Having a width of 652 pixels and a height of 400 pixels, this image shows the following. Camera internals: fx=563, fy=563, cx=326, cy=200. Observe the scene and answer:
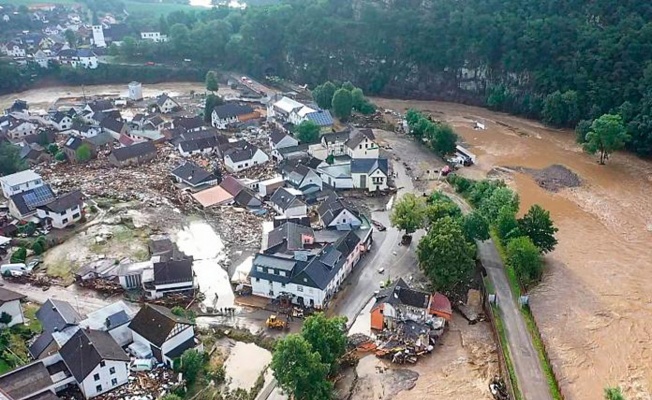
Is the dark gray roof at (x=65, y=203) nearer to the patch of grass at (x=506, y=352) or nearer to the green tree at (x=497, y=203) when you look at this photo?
the green tree at (x=497, y=203)

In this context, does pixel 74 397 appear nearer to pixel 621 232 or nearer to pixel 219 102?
pixel 621 232

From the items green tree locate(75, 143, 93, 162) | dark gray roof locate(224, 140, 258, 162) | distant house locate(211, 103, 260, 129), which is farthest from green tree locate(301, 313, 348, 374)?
distant house locate(211, 103, 260, 129)

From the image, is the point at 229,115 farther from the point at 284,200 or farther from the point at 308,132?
the point at 284,200

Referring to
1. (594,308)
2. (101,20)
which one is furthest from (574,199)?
(101,20)

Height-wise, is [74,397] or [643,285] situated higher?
[643,285]

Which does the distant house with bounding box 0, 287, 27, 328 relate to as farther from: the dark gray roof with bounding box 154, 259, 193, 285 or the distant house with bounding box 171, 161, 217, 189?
the distant house with bounding box 171, 161, 217, 189

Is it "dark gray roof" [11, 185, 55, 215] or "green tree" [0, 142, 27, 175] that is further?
"green tree" [0, 142, 27, 175]
